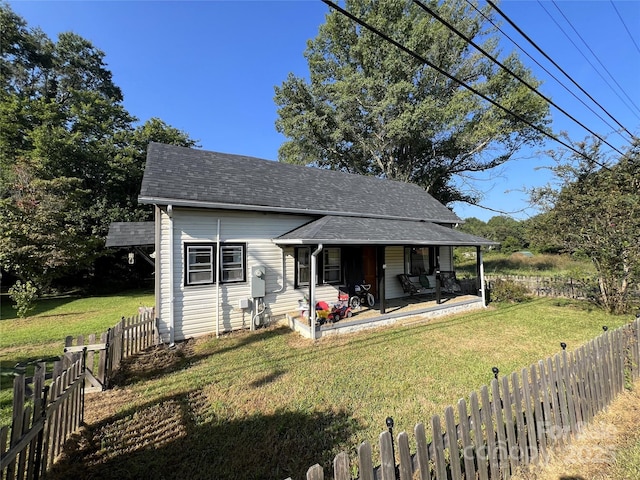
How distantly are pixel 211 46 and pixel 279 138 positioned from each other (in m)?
18.1

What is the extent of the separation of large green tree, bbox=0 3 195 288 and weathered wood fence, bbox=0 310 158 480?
1168 cm

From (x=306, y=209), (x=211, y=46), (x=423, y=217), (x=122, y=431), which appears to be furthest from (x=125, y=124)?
(x=122, y=431)

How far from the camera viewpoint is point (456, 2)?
20500 millimetres

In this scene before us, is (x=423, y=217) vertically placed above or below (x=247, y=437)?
above

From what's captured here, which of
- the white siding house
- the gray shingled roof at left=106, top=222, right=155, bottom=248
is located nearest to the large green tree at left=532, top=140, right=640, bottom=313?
the white siding house

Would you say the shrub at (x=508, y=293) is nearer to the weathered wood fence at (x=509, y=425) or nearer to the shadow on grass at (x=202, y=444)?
the weathered wood fence at (x=509, y=425)

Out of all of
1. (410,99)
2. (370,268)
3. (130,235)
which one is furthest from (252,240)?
(410,99)

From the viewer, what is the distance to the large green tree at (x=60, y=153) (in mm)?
12656

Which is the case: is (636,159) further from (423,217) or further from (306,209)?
(306,209)

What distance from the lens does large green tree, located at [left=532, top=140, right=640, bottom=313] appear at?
8109 mm

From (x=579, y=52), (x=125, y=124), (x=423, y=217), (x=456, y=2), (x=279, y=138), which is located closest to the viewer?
(x=579, y=52)

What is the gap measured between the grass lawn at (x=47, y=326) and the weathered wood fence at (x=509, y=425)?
4.97 metres

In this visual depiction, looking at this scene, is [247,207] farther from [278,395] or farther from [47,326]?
[47,326]

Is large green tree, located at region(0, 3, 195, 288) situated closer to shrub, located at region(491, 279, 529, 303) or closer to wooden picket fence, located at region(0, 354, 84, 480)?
wooden picket fence, located at region(0, 354, 84, 480)
